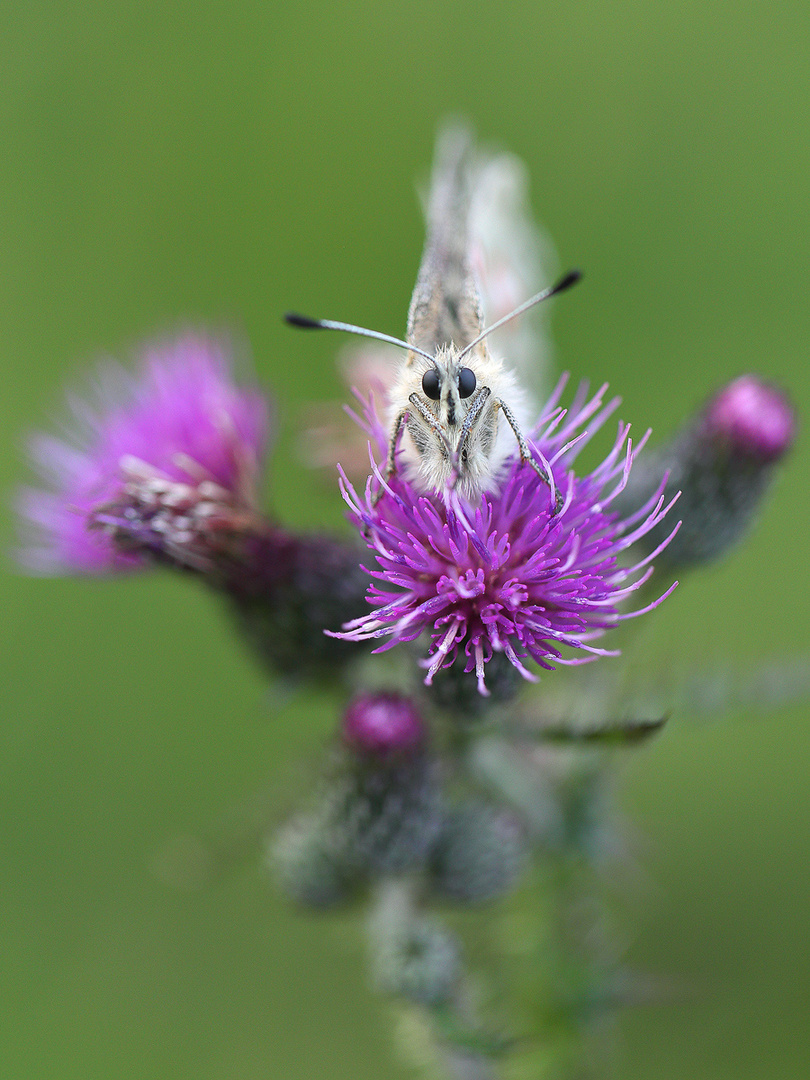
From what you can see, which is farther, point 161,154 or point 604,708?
point 161,154

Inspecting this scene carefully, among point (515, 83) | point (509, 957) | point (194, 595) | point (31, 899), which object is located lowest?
point (509, 957)

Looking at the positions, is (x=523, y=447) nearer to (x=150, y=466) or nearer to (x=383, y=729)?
(x=383, y=729)

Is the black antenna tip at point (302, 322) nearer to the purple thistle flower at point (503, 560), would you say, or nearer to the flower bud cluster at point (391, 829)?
the purple thistle flower at point (503, 560)

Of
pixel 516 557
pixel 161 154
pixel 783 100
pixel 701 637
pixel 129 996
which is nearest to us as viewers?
pixel 516 557

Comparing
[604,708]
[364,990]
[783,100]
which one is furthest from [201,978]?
[783,100]

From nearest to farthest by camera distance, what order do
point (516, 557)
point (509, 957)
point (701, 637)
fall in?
point (516, 557), point (509, 957), point (701, 637)

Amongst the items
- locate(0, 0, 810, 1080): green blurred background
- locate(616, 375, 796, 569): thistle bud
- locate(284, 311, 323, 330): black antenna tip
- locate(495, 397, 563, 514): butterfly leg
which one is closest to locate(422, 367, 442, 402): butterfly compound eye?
locate(495, 397, 563, 514): butterfly leg

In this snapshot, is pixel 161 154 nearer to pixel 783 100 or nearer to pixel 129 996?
pixel 783 100

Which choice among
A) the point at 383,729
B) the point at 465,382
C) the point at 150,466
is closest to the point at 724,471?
the point at 465,382
